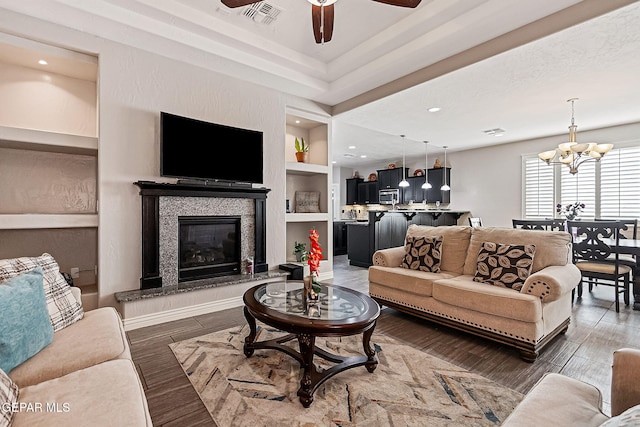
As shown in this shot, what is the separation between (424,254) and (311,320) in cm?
197

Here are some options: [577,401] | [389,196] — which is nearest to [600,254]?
[577,401]

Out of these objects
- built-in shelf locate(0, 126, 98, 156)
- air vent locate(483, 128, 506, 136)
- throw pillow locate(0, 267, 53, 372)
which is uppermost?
air vent locate(483, 128, 506, 136)

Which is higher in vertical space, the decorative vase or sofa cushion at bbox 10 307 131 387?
the decorative vase

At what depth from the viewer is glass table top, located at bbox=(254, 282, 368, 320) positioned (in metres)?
2.07

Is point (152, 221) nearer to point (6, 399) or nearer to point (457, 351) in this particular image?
point (6, 399)

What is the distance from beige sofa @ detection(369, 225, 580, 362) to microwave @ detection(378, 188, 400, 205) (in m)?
5.45

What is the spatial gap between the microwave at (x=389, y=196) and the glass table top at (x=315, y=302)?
22.5 ft

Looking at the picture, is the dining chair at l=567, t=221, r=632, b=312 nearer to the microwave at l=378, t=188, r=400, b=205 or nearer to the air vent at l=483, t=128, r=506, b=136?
the air vent at l=483, t=128, r=506, b=136

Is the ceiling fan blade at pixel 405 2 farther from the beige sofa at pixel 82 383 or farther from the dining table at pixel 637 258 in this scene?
the dining table at pixel 637 258

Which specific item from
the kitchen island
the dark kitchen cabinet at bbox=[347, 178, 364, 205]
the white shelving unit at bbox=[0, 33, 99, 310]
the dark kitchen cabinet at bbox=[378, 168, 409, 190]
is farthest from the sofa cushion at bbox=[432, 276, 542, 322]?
the dark kitchen cabinet at bbox=[347, 178, 364, 205]

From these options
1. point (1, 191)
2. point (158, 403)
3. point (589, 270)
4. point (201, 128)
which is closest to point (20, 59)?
point (1, 191)

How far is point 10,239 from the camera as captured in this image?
3.11 meters

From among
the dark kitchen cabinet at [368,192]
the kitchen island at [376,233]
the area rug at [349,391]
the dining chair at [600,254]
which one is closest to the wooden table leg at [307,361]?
the area rug at [349,391]

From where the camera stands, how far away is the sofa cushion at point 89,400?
41.3 inches
